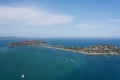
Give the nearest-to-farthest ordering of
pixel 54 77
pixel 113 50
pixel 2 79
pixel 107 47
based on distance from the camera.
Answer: pixel 2 79
pixel 54 77
pixel 113 50
pixel 107 47

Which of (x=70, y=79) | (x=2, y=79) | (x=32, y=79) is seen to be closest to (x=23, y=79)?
(x=32, y=79)

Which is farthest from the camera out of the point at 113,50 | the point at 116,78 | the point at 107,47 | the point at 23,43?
the point at 23,43

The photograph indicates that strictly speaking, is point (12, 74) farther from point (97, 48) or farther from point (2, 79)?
point (97, 48)

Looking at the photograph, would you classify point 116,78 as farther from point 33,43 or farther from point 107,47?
point 33,43

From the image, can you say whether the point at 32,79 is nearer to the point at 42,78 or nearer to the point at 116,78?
the point at 42,78

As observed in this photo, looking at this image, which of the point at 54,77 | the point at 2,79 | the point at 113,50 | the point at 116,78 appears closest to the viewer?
the point at 2,79

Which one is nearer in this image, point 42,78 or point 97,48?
point 42,78

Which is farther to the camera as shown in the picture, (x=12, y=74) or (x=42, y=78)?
(x=12, y=74)

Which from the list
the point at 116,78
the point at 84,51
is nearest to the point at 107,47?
the point at 84,51

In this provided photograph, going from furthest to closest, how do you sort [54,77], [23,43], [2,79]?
[23,43] < [54,77] < [2,79]
